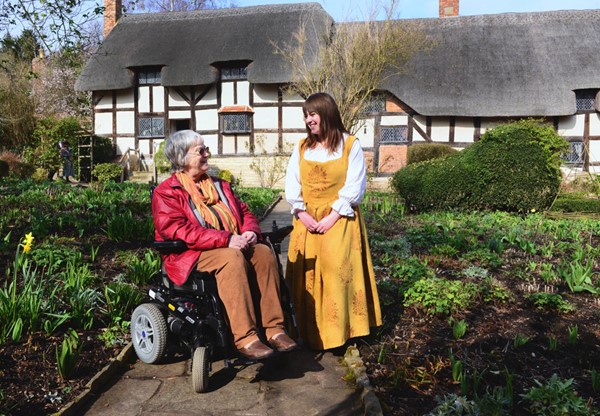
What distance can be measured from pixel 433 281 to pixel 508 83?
15.8m

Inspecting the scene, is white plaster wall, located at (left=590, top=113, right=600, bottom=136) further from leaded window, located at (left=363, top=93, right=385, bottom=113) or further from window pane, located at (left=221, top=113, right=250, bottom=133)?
window pane, located at (left=221, top=113, right=250, bottom=133)

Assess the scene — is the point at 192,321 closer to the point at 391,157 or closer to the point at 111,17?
the point at 391,157

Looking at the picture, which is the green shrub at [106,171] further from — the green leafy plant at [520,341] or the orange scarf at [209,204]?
the green leafy plant at [520,341]

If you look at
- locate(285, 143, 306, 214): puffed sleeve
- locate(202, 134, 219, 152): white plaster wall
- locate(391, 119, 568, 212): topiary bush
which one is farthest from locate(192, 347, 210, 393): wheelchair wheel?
locate(202, 134, 219, 152): white plaster wall

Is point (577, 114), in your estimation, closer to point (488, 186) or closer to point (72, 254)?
point (488, 186)

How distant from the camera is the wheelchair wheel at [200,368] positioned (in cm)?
301

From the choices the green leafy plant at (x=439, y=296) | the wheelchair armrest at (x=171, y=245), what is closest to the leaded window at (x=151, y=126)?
the green leafy plant at (x=439, y=296)

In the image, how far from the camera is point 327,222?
3.68 m

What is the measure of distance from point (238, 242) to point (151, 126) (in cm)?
1870

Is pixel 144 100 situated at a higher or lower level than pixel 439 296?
higher

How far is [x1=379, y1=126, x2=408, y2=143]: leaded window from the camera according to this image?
18.9 metres

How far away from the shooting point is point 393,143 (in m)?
19.0

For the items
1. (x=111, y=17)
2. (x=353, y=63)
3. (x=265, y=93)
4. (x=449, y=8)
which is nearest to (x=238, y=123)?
(x=265, y=93)

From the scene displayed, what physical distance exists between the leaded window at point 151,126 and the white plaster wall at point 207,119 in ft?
4.65
